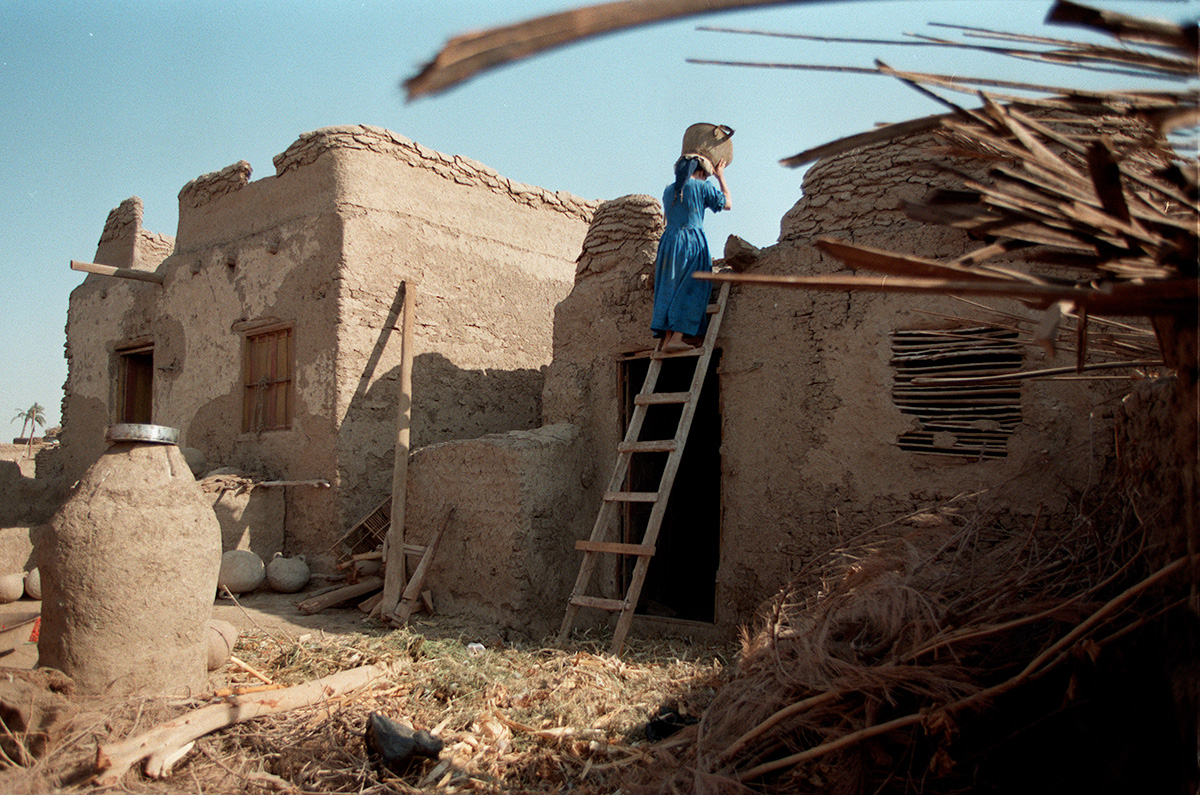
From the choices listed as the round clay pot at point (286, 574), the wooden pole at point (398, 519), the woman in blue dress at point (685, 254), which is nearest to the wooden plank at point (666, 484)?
the woman in blue dress at point (685, 254)

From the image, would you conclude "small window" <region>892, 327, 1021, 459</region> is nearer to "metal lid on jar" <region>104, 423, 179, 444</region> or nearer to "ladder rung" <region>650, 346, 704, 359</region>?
"ladder rung" <region>650, 346, 704, 359</region>

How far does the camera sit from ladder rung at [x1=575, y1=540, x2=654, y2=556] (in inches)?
187

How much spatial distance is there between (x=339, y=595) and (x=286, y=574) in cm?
73

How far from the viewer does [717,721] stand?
3025 mm

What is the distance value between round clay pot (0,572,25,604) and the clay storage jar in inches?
120

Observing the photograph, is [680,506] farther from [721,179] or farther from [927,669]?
[927,669]

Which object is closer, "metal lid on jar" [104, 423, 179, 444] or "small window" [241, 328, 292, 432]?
"metal lid on jar" [104, 423, 179, 444]

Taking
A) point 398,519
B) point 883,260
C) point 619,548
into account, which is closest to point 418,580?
point 398,519

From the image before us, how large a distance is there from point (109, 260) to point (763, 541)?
900cm

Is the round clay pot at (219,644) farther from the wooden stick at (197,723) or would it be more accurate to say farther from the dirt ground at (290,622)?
the dirt ground at (290,622)

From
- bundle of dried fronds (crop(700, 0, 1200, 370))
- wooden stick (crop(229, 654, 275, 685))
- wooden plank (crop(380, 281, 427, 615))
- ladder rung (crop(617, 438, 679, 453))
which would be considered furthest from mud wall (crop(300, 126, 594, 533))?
bundle of dried fronds (crop(700, 0, 1200, 370))

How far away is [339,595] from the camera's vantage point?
617 centimetres

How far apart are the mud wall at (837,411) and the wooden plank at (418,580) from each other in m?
1.99

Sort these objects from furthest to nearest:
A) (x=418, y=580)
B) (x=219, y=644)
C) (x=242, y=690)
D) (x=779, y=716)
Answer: (x=418, y=580) → (x=219, y=644) → (x=242, y=690) → (x=779, y=716)
